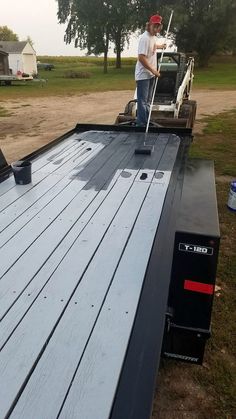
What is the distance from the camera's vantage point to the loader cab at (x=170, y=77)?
8.87 meters

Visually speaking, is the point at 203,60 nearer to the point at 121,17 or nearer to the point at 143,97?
the point at 121,17

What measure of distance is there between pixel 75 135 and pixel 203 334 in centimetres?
385

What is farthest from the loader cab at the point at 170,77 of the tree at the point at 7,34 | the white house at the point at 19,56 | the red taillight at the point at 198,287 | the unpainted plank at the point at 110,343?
the tree at the point at 7,34

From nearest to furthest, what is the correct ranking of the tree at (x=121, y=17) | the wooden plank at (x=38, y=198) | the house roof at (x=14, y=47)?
the wooden plank at (x=38, y=198), the tree at (x=121, y=17), the house roof at (x=14, y=47)

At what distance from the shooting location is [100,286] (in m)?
1.89

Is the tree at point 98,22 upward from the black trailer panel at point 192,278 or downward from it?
upward

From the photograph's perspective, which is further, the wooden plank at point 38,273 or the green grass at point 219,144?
the green grass at point 219,144

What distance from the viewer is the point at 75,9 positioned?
34.7 meters

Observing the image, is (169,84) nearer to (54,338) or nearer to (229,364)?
(229,364)

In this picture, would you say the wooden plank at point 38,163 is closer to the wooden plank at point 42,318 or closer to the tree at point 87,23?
the wooden plank at point 42,318

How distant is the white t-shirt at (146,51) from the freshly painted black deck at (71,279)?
113 inches

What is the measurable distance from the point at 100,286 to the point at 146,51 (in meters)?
4.84

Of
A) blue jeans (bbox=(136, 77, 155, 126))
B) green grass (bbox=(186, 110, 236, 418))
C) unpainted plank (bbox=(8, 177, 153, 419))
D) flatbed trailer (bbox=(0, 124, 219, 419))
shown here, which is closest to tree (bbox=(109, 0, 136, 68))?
blue jeans (bbox=(136, 77, 155, 126))

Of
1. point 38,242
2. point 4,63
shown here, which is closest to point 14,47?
point 4,63
